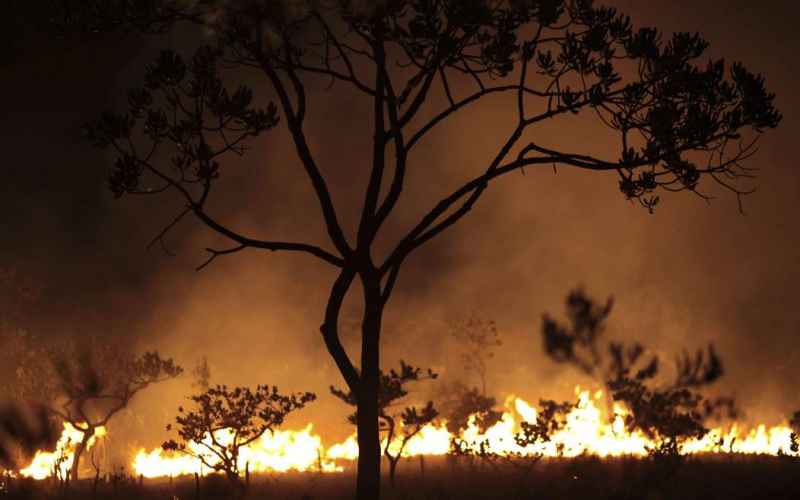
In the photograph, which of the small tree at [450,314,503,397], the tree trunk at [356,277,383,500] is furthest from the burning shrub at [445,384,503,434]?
the small tree at [450,314,503,397]

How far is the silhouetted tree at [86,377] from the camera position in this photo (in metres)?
40.7

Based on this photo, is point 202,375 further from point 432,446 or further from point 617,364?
point 617,364

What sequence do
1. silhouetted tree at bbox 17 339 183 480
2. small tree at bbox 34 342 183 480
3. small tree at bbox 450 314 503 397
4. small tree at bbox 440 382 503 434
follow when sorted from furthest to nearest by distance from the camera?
small tree at bbox 450 314 503 397 → silhouetted tree at bbox 17 339 183 480 → small tree at bbox 34 342 183 480 → small tree at bbox 440 382 503 434

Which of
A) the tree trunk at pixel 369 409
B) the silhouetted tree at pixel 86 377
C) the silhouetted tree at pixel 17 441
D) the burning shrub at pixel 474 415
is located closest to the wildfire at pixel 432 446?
the burning shrub at pixel 474 415

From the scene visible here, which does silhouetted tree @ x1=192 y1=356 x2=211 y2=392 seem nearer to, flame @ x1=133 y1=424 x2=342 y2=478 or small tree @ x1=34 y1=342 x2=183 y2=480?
small tree @ x1=34 y1=342 x2=183 y2=480

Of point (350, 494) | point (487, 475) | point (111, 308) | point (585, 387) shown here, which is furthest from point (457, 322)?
point (350, 494)

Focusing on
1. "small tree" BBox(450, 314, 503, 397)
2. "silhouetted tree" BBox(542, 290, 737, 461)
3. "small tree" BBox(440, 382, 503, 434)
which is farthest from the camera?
"small tree" BBox(450, 314, 503, 397)

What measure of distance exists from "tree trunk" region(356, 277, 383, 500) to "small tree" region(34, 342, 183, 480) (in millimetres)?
24844

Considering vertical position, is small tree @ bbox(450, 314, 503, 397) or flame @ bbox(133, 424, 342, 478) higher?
small tree @ bbox(450, 314, 503, 397)

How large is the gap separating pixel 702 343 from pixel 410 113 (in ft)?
212

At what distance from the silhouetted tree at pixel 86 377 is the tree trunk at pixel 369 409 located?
24244mm

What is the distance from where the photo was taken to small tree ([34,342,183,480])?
40375mm

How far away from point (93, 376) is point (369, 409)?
30383 mm

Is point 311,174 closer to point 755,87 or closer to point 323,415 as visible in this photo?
point 755,87
